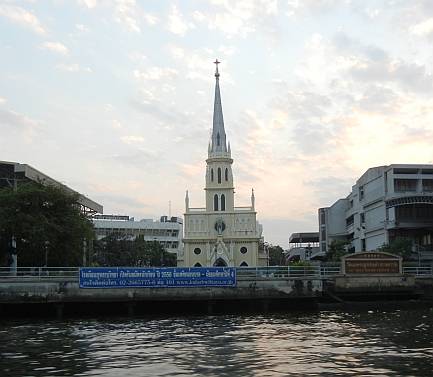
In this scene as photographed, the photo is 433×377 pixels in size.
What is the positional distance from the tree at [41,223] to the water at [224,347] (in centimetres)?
1478

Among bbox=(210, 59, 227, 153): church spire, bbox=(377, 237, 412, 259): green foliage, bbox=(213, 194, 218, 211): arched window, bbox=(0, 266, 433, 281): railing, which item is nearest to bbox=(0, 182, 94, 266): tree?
bbox=(0, 266, 433, 281): railing

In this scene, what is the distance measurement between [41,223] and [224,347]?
98.2 ft

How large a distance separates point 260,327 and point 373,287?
1881 cm

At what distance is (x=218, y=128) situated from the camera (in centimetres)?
12394

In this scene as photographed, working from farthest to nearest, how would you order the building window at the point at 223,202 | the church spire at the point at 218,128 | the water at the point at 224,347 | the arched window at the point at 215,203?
the church spire at the point at 218,128 → the arched window at the point at 215,203 → the building window at the point at 223,202 → the water at the point at 224,347

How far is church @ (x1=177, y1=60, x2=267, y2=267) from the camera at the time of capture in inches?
4449

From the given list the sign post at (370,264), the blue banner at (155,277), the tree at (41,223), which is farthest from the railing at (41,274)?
the sign post at (370,264)

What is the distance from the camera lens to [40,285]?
4281 cm

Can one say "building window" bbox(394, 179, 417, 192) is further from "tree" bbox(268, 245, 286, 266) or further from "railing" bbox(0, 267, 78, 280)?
"tree" bbox(268, 245, 286, 266)

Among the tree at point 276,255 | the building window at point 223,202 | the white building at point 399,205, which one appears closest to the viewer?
the white building at point 399,205

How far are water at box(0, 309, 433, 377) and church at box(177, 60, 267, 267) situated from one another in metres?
76.2

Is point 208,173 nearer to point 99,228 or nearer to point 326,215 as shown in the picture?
point 326,215

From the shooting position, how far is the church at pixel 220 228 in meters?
113

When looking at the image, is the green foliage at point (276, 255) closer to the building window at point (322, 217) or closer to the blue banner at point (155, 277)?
the building window at point (322, 217)
